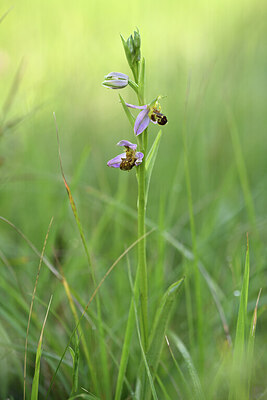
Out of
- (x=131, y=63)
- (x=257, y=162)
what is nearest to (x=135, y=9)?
(x=257, y=162)

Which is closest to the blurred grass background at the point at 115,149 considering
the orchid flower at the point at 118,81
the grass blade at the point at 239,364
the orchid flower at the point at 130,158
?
the grass blade at the point at 239,364

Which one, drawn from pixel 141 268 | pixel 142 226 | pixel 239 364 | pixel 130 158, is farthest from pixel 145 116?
pixel 239 364

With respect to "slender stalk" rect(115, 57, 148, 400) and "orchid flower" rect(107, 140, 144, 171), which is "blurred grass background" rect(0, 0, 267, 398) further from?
"orchid flower" rect(107, 140, 144, 171)

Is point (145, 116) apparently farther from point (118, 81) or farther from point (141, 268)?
point (141, 268)

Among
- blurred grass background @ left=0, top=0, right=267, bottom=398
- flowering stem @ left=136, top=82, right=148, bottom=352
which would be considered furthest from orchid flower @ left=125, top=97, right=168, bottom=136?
blurred grass background @ left=0, top=0, right=267, bottom=398

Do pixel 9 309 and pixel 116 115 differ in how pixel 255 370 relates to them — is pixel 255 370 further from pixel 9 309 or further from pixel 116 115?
pixel 116 115

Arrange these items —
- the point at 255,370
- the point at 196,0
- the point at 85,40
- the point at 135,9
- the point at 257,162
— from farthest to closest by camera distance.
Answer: the point at 135,9, the point at 196,0, the point at 85,40, the point at 257,162, the point at 255,370

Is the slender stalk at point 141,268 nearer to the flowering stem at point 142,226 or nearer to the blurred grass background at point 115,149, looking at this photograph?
the flowering stem at point 142,226

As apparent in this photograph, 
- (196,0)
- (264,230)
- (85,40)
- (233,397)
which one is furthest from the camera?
(196,0)

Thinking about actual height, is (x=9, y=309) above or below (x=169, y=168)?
below
